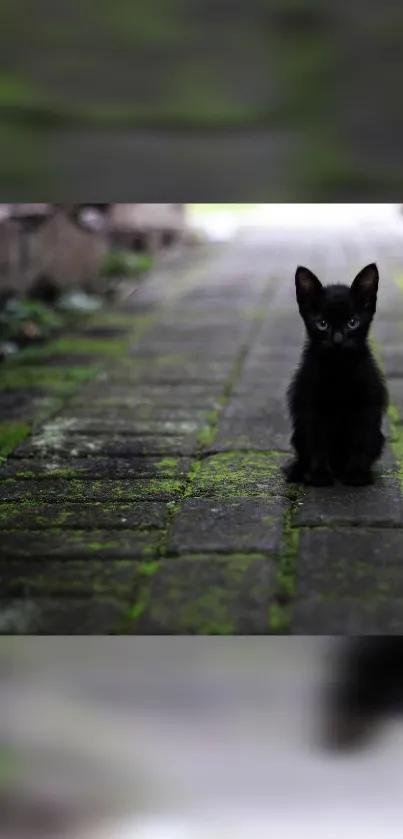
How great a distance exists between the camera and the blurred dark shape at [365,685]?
175cm

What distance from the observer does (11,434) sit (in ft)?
10.7

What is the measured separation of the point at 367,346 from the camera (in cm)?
263

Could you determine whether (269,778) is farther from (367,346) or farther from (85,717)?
(367,346)

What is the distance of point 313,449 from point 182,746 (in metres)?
1.10

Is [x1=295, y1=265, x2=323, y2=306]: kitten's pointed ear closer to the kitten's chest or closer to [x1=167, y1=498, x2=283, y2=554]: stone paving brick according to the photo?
the kitten's chest

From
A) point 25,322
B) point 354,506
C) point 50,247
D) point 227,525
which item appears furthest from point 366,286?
point 50,247

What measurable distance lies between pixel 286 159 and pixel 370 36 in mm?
275

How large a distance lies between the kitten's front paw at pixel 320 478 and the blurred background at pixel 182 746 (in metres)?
0.84

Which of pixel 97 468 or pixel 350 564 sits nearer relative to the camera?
pixel 350 564

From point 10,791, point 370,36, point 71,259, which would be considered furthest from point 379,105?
point 71,259

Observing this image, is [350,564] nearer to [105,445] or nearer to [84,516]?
[84,516]

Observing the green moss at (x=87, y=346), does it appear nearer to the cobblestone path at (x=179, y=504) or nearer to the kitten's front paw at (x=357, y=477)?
the cobblestone path at (x=179, y=504)

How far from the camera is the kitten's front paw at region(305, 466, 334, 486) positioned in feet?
8.60

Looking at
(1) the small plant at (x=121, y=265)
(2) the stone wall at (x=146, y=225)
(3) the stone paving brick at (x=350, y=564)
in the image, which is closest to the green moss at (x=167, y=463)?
(3) the stone paving brick at (x=350, y=564)
